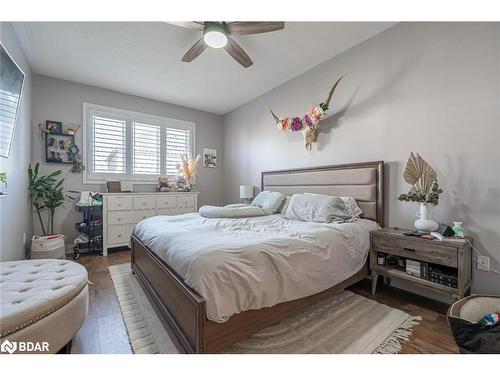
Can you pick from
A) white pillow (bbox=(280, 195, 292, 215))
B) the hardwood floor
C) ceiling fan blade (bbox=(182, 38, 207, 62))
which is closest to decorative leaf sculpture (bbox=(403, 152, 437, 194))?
the hardwood floor

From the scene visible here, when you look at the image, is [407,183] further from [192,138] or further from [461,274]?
[192,138]

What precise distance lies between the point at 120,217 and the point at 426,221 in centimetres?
402

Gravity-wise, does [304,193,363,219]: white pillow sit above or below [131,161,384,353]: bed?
above

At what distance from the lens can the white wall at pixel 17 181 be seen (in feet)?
6.65

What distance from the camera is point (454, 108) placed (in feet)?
6.50

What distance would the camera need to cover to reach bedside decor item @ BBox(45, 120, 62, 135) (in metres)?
3.38

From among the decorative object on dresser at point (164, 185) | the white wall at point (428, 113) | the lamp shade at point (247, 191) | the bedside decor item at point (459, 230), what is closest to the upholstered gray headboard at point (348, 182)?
the white wall at point (428, 113)

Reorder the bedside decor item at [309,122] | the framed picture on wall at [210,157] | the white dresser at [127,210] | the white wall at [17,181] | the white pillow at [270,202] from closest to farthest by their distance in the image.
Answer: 1. the white wall at [17,181]
2. the bedside decor item at [309,122]
3. the white pillow at [270,202]
4. the white dresser at [127,210]
5. the framed picture on wall at [210,157]

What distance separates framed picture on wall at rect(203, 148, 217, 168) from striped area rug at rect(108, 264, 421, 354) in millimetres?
3359

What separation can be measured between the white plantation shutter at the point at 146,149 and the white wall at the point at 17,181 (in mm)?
1419

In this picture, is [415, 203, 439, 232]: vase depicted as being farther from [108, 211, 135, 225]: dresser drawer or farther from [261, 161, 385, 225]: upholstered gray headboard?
[108, 211, 135, 225]: dresser drawer

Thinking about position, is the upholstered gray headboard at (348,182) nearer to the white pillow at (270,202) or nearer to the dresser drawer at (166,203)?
the white pillow at (270,202)

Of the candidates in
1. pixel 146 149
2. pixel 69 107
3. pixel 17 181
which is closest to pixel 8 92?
pixel 17 181
